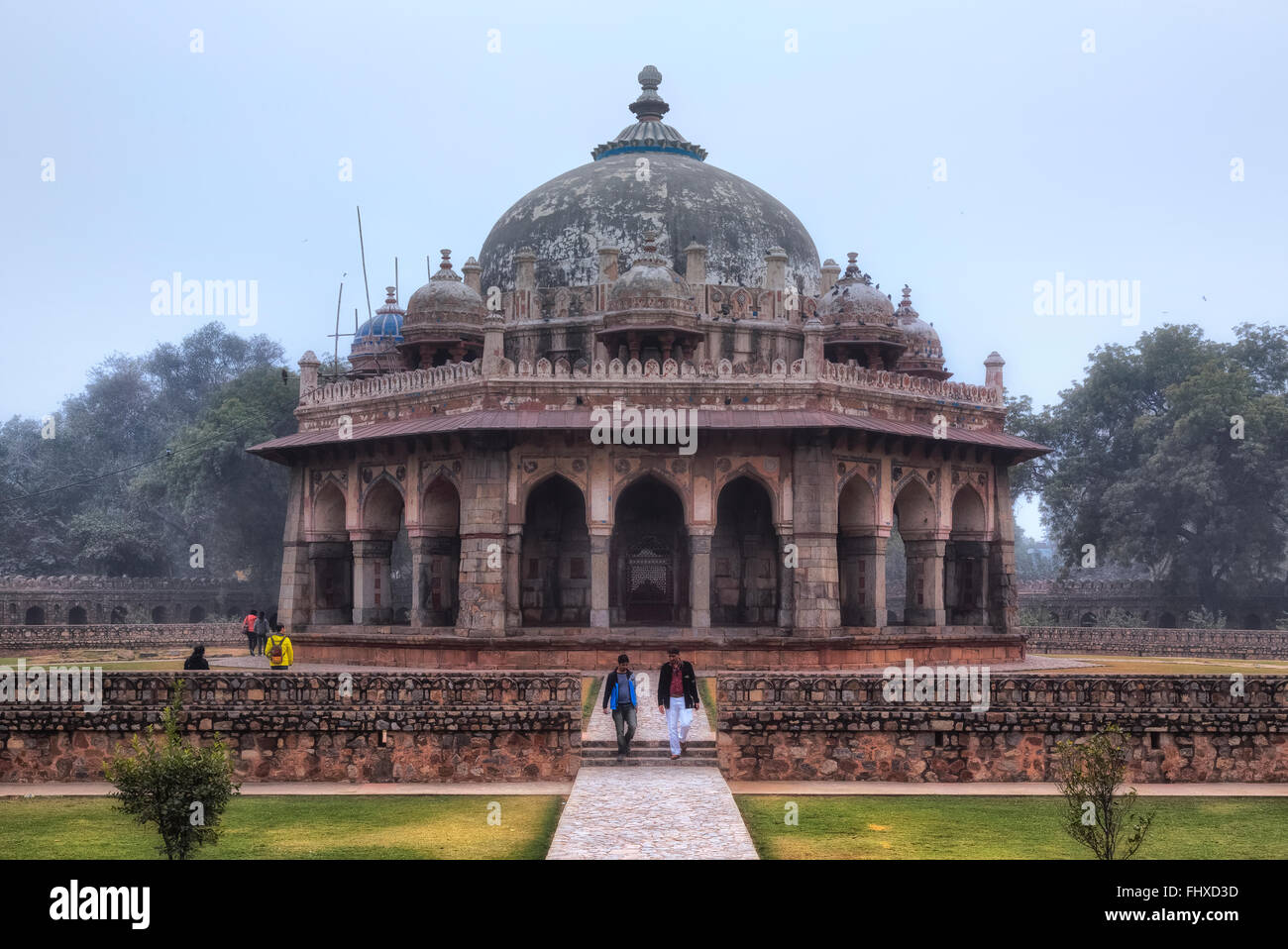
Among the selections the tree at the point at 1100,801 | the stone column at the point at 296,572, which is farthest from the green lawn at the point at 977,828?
the stone column at the point at 296,572

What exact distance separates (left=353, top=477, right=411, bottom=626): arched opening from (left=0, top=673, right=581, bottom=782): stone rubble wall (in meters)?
14.7

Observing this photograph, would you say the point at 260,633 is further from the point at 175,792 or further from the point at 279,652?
the point at 175,792

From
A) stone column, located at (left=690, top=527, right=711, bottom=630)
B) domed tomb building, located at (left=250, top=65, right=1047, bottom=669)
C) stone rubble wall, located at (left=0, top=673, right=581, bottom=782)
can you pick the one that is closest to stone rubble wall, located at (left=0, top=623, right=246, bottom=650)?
domed tomb building, located at (left=250, top=65, right=1047, bottom=669)

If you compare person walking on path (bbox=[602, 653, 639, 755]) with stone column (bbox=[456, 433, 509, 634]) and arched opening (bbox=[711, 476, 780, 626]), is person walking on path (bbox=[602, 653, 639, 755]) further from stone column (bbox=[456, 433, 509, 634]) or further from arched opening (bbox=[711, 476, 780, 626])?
arched opening (bbox=[711, 476, 780, 626])

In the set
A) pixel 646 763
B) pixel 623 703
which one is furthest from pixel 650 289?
pixel 646 763

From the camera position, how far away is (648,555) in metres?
33.2

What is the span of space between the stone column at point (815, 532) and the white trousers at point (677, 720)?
1122cm

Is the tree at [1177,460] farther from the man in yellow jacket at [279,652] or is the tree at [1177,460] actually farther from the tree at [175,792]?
the tree at [175,792]

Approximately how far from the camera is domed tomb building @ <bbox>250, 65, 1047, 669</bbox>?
98.3 ft

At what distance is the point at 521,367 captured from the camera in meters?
30.6
